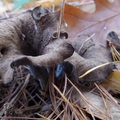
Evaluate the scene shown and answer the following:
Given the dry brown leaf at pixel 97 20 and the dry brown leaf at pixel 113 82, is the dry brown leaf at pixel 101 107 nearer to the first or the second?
the dry brown leaf at pixel 113 82

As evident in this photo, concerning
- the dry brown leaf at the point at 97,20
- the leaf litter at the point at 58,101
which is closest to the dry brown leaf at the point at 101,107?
the leaf litter at the point at 58,101

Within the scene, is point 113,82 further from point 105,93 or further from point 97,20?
point 97,20

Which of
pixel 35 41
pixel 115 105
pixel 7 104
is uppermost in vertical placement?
pixel 35 41

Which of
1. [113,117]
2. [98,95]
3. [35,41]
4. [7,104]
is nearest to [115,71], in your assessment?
[98,95]

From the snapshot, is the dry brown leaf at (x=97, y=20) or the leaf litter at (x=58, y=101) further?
the dry brown leaf at (x=97, y=20)

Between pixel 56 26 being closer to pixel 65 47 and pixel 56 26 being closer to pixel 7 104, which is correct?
pixel 65 47

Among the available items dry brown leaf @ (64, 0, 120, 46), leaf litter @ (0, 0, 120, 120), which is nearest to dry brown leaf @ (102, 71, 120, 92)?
leaf litter @ (0, 0, 120, 120)

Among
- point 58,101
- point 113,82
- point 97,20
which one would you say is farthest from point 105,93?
point 97,20

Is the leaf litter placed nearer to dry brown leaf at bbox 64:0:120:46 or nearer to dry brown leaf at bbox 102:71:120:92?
dry brown leaf at bbox 102:71:120:92
